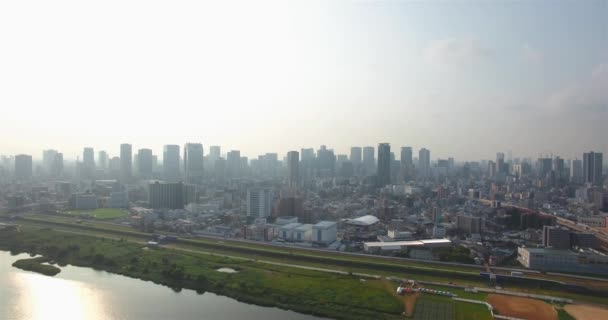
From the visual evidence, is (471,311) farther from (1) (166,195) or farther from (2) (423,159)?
(2) (423,159)

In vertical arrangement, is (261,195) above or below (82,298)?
above

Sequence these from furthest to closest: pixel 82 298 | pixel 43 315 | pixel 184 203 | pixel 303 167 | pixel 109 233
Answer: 1. pixel 303 167
2. pixel 184 203
3. pixel 109 233
4. pixel 82 298
5. pixel 43 315

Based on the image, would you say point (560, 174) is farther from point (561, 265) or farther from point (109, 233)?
point (109, 233)

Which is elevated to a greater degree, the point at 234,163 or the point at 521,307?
the point at 234,163

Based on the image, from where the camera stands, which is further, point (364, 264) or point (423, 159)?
point (423, 159)

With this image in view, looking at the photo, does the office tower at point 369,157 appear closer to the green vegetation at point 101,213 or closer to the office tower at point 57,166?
the office tower at point 57,166

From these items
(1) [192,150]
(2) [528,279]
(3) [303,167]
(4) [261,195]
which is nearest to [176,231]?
(4) [261,195]

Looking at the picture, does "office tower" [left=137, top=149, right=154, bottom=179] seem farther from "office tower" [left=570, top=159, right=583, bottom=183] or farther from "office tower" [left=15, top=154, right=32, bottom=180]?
"office tower" [left=570, top=159, right=583, bottom=183]

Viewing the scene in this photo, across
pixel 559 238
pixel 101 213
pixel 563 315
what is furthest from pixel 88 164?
pixel 563 315
